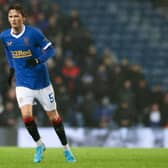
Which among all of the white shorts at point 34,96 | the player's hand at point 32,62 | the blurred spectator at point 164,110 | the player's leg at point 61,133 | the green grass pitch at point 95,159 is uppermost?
the player's hand at point 32,62

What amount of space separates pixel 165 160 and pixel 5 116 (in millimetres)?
9179

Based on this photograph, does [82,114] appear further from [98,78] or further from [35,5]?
[35,5]

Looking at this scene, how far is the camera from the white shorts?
1092 cm

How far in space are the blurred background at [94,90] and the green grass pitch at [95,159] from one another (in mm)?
5821

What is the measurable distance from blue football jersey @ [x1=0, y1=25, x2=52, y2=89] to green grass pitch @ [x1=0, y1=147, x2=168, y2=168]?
117cm

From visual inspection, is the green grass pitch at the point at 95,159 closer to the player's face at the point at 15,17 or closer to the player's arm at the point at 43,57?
the player's arm at the point at 43,57

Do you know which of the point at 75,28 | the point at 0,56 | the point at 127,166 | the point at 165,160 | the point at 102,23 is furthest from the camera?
the point at 102,23

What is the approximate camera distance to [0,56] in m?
21.0

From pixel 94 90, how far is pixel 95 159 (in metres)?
9.47

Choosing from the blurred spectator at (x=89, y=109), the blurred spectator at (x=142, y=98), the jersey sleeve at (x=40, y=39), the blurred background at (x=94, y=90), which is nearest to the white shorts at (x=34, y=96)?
the jersey sleeve at (x=40, y=39)

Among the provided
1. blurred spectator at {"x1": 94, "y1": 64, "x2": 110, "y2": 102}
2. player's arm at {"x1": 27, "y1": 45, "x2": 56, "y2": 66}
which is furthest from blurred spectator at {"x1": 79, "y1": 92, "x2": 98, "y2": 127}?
player's arm at {"x1": 27, "y1": 45, "x2": 56, "y2": 66}

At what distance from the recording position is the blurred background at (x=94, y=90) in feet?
65.1

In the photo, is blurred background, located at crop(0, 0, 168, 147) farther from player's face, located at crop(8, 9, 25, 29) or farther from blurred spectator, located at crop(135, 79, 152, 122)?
player's face, located at crop(8, 9, 25, 29)

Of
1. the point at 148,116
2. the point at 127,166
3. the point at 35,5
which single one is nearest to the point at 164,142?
the point at 148,116
